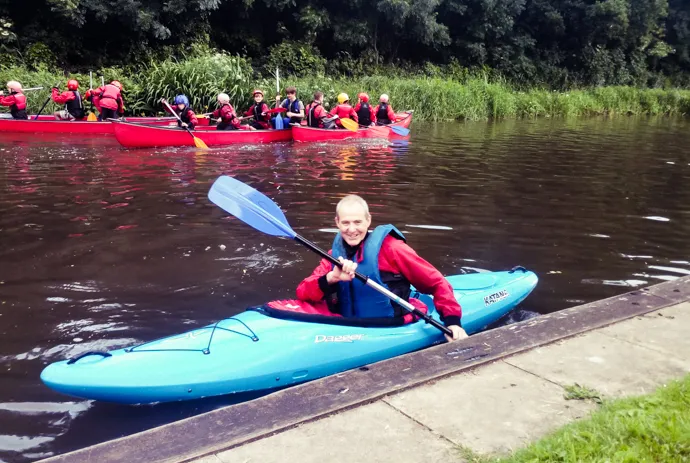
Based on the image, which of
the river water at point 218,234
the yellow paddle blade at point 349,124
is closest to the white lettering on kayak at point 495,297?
the river water at point 218,234

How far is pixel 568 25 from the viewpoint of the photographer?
3253 centimetres

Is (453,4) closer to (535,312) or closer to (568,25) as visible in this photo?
(568,25)

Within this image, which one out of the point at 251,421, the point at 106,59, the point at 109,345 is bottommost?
the point at 109,345

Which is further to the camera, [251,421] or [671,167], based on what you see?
[671,167]

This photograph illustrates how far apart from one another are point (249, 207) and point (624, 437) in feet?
8.16

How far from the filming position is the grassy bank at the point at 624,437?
1.98m

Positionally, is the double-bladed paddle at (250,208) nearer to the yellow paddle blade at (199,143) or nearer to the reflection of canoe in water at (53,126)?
the yellow paddle blade at (199,143)

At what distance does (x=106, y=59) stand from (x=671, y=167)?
18.9 metres

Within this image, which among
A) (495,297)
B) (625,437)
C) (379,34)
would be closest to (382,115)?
(495,297)

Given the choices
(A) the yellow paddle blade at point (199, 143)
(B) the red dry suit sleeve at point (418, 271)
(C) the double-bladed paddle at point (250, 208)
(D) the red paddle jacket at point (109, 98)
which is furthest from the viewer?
(D) the red paddle jacket at point (109, 98)

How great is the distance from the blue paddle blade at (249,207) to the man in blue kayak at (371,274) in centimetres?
39

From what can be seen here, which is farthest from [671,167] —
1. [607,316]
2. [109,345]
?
[109,345]

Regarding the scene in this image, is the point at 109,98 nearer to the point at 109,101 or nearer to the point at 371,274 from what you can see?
the point at 109,101

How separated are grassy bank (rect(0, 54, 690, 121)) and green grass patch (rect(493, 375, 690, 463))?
15.1m
